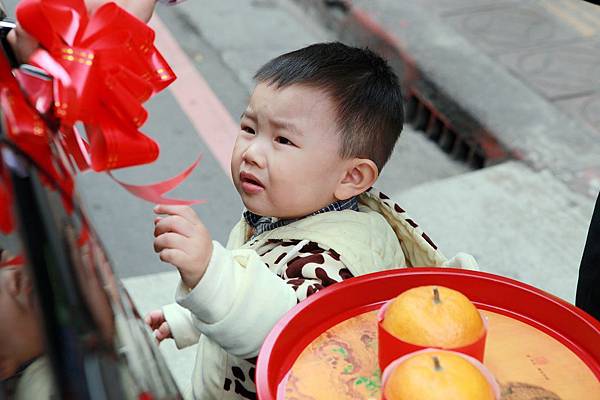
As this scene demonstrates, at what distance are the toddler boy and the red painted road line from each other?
91.8 inches

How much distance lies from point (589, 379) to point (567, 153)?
2825 mm

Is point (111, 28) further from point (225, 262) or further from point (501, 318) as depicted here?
point (501, 318)

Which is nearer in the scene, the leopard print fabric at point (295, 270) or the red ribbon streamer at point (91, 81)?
the red ribbon streamer at point (91, 81)

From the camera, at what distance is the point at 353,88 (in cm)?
185

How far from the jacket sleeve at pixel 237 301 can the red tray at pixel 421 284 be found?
13cm

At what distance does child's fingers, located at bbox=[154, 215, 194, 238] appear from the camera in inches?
61.4

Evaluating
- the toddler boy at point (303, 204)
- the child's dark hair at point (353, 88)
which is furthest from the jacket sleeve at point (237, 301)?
the child's dark hair at point (353, 88)

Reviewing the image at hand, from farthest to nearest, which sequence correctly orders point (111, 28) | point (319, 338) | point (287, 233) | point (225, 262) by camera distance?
1. point (287, 233)
2. point (225, 262)
3. point (319, 338)
4. point (111, 28)

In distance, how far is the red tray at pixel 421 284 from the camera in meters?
1.38

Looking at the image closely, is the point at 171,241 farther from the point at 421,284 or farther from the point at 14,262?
the point at 14,262

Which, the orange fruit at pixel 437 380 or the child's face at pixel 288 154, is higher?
the orange fruit at pixel 437 380

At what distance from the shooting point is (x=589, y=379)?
4.41ft

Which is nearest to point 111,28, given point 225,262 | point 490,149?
point 225,262

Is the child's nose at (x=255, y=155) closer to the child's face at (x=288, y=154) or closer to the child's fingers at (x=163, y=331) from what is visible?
the child's face at (x=288, y=154)
